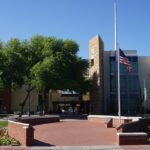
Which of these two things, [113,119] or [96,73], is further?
[96,73]

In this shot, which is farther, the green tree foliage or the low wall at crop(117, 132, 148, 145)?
the green tree foliage

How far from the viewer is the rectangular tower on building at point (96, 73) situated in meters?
75.1

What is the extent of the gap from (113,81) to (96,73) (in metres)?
5.68

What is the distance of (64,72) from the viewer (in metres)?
65.8

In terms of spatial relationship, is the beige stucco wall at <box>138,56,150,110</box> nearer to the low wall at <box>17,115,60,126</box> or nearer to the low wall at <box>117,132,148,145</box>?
the low wall at <box>17,115,60,126</box>

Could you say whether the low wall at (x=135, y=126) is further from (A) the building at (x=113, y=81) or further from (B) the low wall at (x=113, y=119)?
(A) the building at (x=113, y=81)

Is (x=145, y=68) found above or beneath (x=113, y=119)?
above

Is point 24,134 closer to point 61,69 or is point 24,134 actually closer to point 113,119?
point 113,119

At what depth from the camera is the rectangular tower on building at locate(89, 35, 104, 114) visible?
246 ft

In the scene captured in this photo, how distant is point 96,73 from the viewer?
75.8 metres

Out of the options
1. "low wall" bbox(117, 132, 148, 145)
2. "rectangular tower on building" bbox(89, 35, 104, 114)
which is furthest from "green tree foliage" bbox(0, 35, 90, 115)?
"low wall" bbox(117, 132, 148, 145)

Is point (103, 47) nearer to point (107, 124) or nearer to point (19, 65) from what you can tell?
point (19, 65)

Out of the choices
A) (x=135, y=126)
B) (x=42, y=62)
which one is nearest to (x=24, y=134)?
(x=135, y=126)

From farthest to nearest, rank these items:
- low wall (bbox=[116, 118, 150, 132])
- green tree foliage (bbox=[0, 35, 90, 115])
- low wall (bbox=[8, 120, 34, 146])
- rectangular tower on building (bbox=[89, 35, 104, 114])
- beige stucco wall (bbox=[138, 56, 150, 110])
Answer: beige stucco wall (bbox=[138, 56, 150, 110]), rectangular tower on building (bbox=[89, 35, 104, 114]), green tree foliage (bbox=[0, 35, 90, 115]), low wall (bbox=[116, 118, 150, 132]), low wall (bbox=[8, 120, 34, 146])
